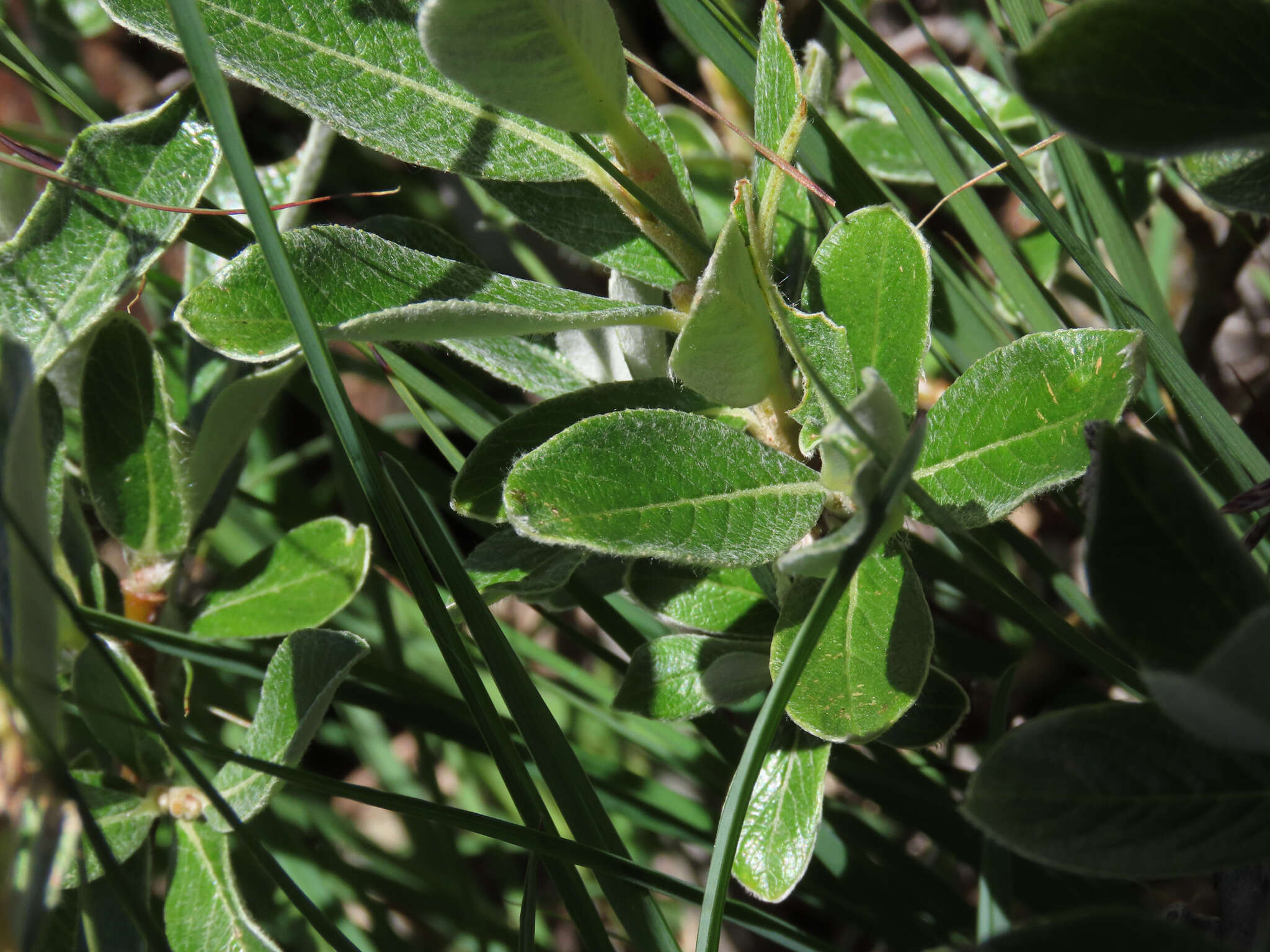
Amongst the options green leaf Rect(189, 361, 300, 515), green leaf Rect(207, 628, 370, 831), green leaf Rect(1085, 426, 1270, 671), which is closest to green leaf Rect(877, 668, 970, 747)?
green leaf Rect(1085, 426, 1270, 671)

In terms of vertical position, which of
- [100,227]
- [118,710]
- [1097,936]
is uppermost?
[100,227]

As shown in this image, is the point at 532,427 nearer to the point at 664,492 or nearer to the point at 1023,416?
the point at 664,492

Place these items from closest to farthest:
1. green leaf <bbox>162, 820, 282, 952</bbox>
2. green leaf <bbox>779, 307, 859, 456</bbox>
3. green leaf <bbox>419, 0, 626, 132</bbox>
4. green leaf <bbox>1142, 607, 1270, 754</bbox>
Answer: green leaf <bbox>1142, 607, 1270, 754</bbox>, green leaf <bbox>419, 0, 626, 132</bbox>, green leaf <bbox>779, 307, 859, 456</bbox>, green leaf <bbox>162, 820, 282, 952</bbox>

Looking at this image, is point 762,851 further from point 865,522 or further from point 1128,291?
point 1128,291

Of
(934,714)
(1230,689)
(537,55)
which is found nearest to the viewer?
(1230,689)

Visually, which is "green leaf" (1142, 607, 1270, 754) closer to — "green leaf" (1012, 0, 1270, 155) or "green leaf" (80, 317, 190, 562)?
"green leaf" (1012, 0, 1270, 155)

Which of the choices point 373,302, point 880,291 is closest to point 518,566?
point 373,302

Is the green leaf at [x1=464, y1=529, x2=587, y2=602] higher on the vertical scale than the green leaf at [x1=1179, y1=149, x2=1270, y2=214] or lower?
lower
